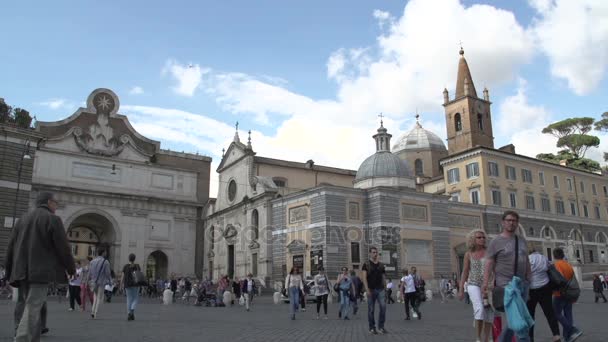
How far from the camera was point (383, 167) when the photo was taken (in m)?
40.4

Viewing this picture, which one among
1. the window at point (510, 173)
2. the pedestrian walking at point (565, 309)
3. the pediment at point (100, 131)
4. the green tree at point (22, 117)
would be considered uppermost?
the green tree at point (22, 117)

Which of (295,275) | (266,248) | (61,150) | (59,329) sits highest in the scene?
(61,150)

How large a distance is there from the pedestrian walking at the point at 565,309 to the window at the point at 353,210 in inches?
1056

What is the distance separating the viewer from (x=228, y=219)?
4700cm

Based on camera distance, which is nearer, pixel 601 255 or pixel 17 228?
pixel 17 228

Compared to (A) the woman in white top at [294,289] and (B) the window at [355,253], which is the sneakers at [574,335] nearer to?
(A) the woman in white top at [294,289]

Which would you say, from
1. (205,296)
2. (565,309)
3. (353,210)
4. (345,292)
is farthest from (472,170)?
(565,309)

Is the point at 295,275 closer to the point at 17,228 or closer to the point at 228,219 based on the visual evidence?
the point at 17,228

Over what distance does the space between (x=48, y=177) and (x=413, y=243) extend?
28476 millimetres

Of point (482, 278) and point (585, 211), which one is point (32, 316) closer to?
point (482, 278)

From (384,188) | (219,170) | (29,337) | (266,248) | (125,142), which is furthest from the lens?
(219,170)

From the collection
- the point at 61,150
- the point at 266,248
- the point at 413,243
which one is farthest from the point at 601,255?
the point at 61,150

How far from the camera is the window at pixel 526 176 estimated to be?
4878 cm

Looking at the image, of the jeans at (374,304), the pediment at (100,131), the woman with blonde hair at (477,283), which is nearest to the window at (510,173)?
the pediment at (100,131)
